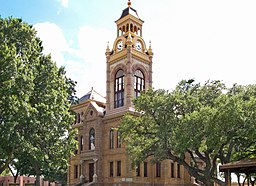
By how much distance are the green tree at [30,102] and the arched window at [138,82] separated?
15.5 m

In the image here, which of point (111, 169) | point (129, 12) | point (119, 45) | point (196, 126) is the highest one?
point (129, 12)

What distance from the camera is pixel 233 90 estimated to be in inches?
945

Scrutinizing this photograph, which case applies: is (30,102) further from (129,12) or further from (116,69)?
(129,12)

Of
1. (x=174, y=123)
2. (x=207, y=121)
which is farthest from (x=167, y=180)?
(x=207, y=121)

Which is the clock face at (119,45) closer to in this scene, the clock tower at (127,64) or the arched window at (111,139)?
the clock tower at (127,64)

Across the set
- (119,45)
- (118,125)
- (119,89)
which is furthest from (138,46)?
(118,125)

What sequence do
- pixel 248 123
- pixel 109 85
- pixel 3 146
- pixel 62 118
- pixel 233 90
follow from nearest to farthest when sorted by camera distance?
pixel 3 146, pixel 248 123, pixel 62 118, pixel 233 90, pixel 109 85

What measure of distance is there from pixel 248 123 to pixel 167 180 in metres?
18.1

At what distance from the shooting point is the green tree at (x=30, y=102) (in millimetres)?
17516

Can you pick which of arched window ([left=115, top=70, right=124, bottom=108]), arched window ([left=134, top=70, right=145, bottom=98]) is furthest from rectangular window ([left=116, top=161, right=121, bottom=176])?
arched window ([left=134, top=70, right=145, bottom=98])

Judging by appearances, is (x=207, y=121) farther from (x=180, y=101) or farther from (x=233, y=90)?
(x=233, y=90)

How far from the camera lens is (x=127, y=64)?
3628cm

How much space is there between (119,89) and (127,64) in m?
3.14

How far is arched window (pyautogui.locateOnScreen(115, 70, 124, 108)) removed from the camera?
3691 centimetres
